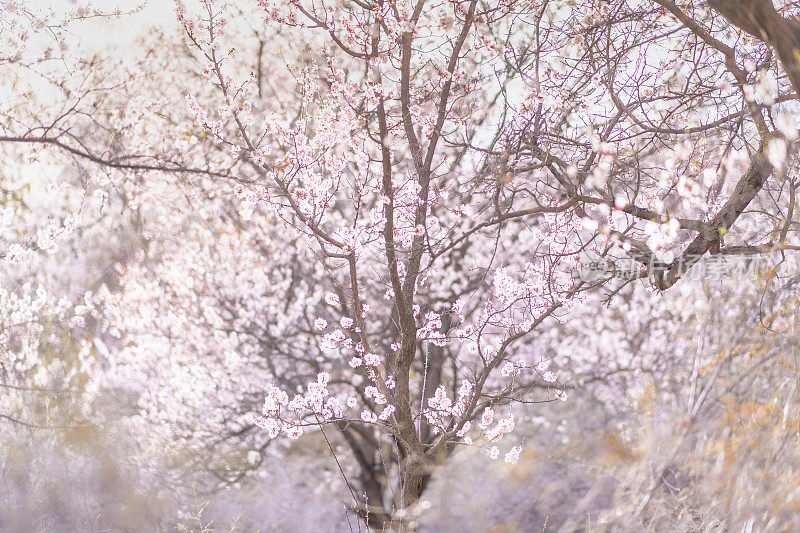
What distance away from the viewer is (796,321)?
7.43 feet

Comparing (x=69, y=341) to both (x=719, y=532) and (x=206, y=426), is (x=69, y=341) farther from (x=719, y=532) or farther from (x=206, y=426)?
(x=719, y=532)

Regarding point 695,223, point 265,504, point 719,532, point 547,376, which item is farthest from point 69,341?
point 719,532

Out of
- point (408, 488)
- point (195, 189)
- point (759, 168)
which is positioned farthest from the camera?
point (195, 189)

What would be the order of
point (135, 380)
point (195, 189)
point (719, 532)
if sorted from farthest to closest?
point (135, 380)
point (195, 189)
point (719, 532)

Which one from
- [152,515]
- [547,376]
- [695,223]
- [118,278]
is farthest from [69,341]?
[695,223]

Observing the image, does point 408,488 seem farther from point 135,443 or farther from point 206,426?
point 135,443

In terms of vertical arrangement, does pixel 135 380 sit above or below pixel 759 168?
above

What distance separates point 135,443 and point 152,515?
3.07ft

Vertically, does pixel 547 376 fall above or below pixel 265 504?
above

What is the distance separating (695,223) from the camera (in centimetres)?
345

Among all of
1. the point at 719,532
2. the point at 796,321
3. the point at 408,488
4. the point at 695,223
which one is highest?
the point at 695,223

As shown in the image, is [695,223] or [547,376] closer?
[695,223]

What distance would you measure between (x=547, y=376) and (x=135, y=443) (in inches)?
210

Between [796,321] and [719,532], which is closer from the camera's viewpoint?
[719,532]
